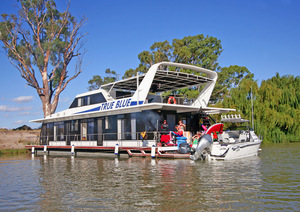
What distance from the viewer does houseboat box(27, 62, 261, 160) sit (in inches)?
625

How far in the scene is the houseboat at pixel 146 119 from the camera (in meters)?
15.9

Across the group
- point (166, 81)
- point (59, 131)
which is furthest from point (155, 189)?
point (59, 131)

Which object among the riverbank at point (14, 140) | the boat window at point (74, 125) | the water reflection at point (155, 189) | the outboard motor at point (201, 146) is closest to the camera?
the water reflection at point (155, 189)

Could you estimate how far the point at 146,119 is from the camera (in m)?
17.1

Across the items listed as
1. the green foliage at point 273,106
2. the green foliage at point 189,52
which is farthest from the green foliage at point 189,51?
the green foliage at point 273,106

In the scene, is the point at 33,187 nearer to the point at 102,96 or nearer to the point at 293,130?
the point at 102,96

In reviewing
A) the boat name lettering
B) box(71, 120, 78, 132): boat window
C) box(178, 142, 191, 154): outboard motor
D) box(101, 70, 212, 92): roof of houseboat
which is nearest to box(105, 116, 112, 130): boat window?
the boat name lettering

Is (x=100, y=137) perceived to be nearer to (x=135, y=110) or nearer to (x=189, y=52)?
(x=135, y=110)

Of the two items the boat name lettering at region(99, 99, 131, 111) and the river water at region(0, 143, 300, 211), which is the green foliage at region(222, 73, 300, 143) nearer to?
the boat name lettering at region(99, 99, 131, 111)

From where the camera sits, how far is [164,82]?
1930 centimetres

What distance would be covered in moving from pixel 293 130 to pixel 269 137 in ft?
7.78

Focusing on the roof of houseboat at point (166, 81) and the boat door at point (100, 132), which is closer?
the roof of houseboat at point (166, 81)

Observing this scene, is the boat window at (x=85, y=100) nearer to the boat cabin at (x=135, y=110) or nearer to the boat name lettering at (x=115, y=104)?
the boat cabin at (x=135, y=110)

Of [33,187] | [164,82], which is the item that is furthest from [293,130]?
[33,187]
